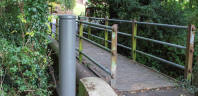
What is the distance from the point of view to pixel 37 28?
3.47 m

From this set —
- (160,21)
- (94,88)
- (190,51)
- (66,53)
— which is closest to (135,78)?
(190,51)

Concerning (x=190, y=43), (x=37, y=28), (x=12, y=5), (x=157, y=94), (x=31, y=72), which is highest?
(x=12, y=5)

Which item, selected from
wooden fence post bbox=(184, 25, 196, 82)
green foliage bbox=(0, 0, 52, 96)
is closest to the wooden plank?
green foliage bbox=(0, 0, 52, 96)

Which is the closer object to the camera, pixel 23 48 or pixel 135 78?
pixel 23 48

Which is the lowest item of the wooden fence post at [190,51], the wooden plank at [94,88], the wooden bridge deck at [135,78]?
the wooden bridge deck at [135,78]

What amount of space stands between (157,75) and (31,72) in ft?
7.20

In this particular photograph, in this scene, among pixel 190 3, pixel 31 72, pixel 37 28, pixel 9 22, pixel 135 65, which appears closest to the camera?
pixel 31 72

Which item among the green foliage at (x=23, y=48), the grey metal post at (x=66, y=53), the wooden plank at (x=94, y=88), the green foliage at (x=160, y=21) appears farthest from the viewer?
the green foliage at (x=160, y=21)

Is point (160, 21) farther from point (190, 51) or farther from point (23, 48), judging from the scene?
point (23, 48)

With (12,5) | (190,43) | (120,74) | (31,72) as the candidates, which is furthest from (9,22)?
(190,43)

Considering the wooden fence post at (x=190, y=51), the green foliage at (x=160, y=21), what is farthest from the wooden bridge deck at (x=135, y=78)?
the green foliage at (x=160, y=21)

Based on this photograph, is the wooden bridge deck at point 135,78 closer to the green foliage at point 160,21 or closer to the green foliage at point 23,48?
the green foliage at point 23,48

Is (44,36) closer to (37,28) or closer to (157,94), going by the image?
(37,28)

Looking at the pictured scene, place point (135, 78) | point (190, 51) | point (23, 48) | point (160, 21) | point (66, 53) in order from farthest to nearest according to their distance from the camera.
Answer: point (160, 21), point (135, 78), point (190, 51), point (23, 48), point (66, 53)
